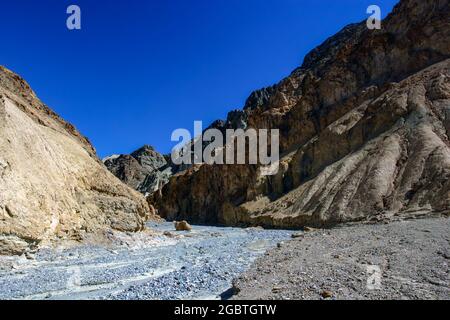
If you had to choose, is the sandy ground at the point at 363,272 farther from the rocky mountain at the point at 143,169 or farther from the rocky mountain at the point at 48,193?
the rocky mountain at the point at 143,169

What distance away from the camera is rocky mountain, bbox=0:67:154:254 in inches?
685

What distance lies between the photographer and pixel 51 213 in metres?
20.1

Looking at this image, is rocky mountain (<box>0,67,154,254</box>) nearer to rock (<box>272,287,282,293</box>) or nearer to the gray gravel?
the gray gravel

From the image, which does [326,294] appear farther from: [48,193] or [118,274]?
[48,193]

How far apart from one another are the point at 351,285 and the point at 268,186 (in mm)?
43217

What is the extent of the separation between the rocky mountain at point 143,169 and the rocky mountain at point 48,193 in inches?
3629

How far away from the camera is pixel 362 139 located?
38.3 metres

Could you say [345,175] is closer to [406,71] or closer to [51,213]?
[406,71]

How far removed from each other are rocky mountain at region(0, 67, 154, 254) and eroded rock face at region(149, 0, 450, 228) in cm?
1837

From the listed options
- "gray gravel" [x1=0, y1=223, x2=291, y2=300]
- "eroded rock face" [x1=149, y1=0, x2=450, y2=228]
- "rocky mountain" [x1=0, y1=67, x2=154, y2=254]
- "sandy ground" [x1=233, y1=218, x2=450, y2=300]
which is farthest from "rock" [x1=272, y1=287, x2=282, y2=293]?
"eroded rock face" [x1=149, y1=0, x2=450, y2=228]

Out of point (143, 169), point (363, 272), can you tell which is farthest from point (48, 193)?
point (143, 169)

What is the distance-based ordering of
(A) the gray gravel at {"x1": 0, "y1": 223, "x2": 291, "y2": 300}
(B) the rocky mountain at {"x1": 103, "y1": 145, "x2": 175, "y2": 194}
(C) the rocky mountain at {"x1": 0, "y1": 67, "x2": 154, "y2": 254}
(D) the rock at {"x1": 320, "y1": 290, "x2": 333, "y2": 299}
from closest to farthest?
(D) the rock at {"x1": 320, "y1": 290, "x2": 333, "y2": 299} < (A) the gray gravel at {"x1": 0, "y1": 223, "x2": 291, "y2": 300} < (C) the rocky mountain at {"x1": 0, "y1": 67, "x2": 154, "y2": 254} < (B) the rocky mountain at {"x1": 103, "y1": 145, "x2": 175, "y2": 194}

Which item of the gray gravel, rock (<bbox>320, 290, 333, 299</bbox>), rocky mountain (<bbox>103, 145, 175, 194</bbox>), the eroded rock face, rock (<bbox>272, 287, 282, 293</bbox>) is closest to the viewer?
rock (<bbox>320, 290, 333, 299</bbox>)
